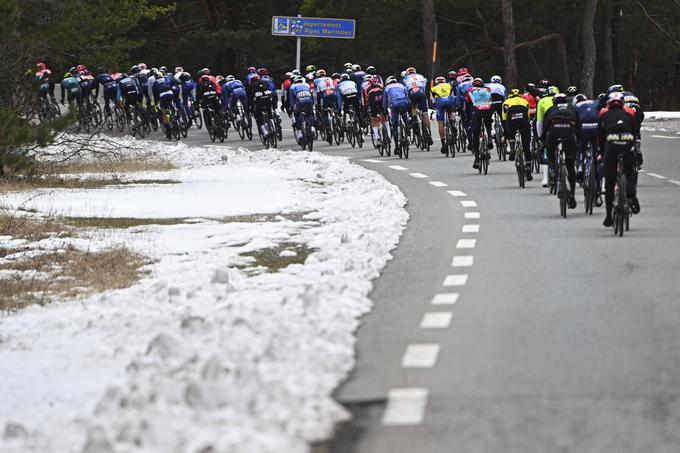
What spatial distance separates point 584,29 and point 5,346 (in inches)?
2059

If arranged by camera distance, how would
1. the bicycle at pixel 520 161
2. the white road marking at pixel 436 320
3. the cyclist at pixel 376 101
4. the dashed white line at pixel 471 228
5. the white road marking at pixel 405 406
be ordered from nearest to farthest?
the white road marking at pixel 405 406
the white road marking at pixel 436 320
the dashed white line at pixel 471 228
the bicycle at pixel 520 161
the cyclist at pixel 376 101

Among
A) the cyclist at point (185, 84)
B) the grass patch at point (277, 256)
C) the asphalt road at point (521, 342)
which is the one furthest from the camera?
the cyclist at point (185, 84)

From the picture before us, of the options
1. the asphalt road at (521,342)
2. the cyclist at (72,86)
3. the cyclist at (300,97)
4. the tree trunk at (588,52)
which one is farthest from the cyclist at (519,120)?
the tree trunk at (588,52)

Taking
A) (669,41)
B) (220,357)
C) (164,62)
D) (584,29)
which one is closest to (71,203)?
(220,357)

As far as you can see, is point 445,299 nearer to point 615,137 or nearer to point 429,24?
point 615,137

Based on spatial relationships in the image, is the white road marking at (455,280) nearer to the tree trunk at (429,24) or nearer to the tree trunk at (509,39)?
the tree trunk at (509,39)

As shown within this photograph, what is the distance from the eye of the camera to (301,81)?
33719mm

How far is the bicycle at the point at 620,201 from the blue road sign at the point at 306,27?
38998 mm

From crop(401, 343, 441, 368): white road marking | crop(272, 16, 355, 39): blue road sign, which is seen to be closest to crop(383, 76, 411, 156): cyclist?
crop(401, 343, 441, 368): white road marking

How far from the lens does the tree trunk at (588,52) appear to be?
5914 centimetres

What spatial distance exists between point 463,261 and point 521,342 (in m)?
4.54

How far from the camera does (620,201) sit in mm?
16109

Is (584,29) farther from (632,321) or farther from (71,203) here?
(632,321)

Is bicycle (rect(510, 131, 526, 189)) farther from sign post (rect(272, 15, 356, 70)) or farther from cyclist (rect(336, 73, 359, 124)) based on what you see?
sign post (rect(272, 15, 356, 70))
